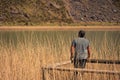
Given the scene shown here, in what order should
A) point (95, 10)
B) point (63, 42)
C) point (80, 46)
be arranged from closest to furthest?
1. point (80, 46)
2. point (63, 42)
3. point (95, 10)

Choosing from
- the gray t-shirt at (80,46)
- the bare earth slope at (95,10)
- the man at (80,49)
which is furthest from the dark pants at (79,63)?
the bare earth slope at (95,10)

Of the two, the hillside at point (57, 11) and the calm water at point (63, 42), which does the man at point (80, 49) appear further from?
the hillside at point (57, 11)

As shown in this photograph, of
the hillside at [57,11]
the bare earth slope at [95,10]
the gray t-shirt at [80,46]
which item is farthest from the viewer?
the bare earth slope at [95,10]

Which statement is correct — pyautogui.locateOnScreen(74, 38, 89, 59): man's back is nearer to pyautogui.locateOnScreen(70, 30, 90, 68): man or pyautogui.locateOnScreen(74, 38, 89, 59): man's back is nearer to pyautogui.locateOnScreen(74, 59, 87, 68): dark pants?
pyautogui.locateOnScreen(70, 30, 90, 68): man

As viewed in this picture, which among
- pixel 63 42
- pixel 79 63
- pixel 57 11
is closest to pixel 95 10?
pixel 57 11

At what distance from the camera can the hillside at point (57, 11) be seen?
3263 inches

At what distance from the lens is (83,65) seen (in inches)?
463

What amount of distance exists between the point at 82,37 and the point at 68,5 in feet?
279

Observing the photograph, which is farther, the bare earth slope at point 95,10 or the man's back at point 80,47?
the bare earth slope at point 95,10

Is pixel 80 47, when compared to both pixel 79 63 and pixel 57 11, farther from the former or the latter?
pixel 57 11

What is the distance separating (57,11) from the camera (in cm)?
9038

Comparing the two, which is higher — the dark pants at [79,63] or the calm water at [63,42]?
the dark pants at [79,63]

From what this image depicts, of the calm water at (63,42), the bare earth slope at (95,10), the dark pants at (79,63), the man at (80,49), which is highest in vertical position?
the man at (80,49)

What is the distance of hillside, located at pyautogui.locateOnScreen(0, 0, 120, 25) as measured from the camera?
8288 centimetres
